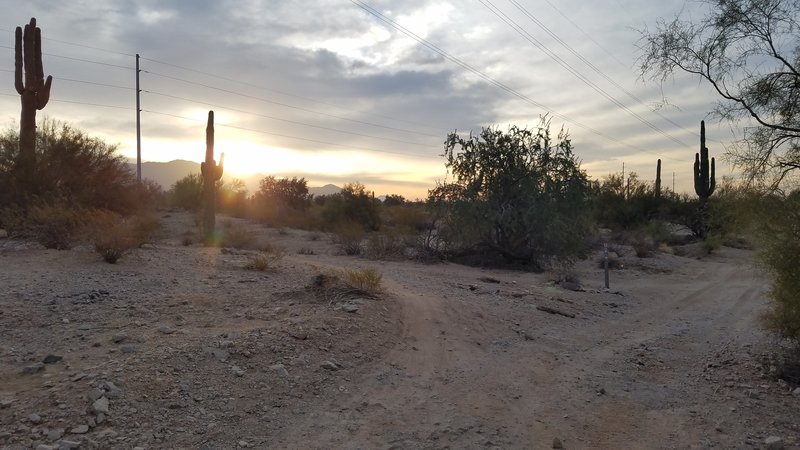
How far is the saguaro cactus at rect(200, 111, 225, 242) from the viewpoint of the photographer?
70.6 feet

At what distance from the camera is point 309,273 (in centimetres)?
1311

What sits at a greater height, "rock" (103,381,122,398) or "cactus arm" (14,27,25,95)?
"cactus arm" (14,27,25,95)

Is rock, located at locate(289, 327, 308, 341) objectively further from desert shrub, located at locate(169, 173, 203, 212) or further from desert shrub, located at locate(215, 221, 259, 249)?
desert shrub, located at locate(169, 173, 203, 212)

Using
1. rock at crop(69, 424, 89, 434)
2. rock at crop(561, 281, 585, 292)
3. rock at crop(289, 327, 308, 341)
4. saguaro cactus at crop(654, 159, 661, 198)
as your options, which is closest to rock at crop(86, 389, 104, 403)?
rock at crop(69, 424, 89, 434)

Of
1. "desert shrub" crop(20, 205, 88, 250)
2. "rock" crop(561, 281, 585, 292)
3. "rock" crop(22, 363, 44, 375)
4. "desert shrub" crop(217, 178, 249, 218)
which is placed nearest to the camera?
"rock" crop(22, 363, 44, 375)

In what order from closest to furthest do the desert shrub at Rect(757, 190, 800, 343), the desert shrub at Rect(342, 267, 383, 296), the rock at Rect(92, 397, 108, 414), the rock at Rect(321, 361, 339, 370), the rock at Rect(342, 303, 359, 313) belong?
the rock at Rect(92, 397, 108, 414) < the rock at Rect(321, 361, 339, 370) < the desert shrub at Rect(757, 190, 800, 343) < the rock at Rect(342, 303, 359, 313) < the desert shrub at Rect(342, 267, 383, 296)

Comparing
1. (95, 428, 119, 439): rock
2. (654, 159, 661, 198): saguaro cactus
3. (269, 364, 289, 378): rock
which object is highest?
(654, 159, 661, 198): saguaro cactus

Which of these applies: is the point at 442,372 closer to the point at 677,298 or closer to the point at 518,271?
the point at 677,298

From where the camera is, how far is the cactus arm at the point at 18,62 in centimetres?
1961

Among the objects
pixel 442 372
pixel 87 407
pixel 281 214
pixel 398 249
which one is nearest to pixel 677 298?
pixel 398 249

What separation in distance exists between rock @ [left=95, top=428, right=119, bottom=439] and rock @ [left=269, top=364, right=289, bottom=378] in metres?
1.93

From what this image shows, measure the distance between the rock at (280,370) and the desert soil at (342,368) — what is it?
0.02 metres

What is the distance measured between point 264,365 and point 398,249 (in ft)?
47.4

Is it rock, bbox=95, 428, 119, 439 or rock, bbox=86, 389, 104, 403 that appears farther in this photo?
rock, bbox=86, 389, 104, 403
